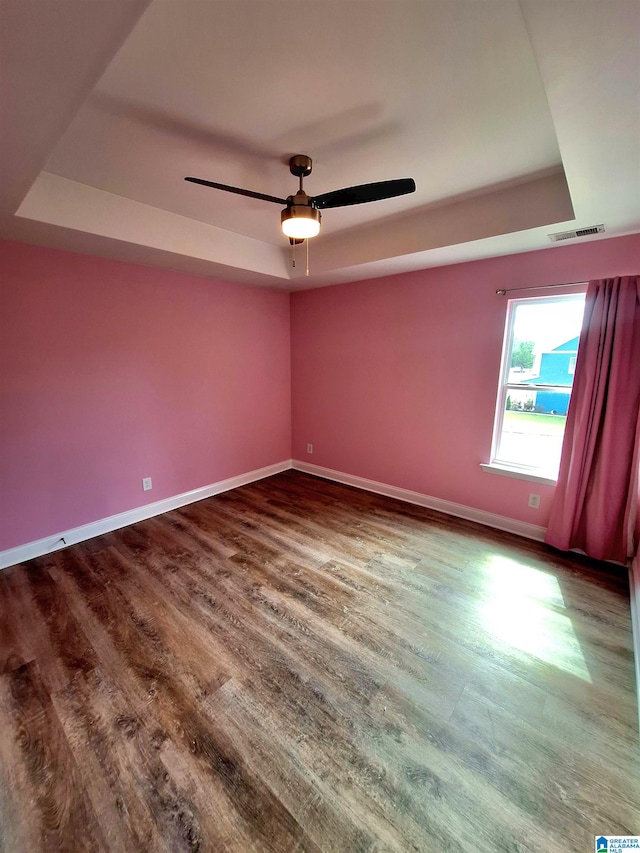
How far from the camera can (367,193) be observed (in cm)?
166

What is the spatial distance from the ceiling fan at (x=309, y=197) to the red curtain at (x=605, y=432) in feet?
5.71

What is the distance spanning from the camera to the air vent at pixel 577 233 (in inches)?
86.2

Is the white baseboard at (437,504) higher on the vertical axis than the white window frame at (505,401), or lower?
lower

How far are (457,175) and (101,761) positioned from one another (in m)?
3.42

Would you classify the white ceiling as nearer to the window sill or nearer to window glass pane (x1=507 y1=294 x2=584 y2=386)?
window glass pane (x1=507 y1=294 x2=584 y2=386)

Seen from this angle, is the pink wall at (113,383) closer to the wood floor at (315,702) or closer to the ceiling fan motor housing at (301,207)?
the wood floor at (315,702)

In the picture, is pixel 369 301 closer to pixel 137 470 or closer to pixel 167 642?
pixel 137 470

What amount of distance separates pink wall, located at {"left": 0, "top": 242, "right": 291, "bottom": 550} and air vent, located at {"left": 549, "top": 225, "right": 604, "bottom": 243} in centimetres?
288

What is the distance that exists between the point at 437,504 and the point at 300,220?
2836 millimetres

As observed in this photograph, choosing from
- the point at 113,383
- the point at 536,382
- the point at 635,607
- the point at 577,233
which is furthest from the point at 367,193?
the point at 635,607

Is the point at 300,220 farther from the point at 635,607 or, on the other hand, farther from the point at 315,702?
→ the point at 635,607

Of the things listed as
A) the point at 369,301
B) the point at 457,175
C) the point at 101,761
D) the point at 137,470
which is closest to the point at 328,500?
the point at 137,470

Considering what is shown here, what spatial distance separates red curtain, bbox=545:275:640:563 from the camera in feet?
7.61

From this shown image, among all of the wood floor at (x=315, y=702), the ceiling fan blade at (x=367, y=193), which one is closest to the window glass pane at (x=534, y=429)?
the wood floor at (x=315, y=702)
